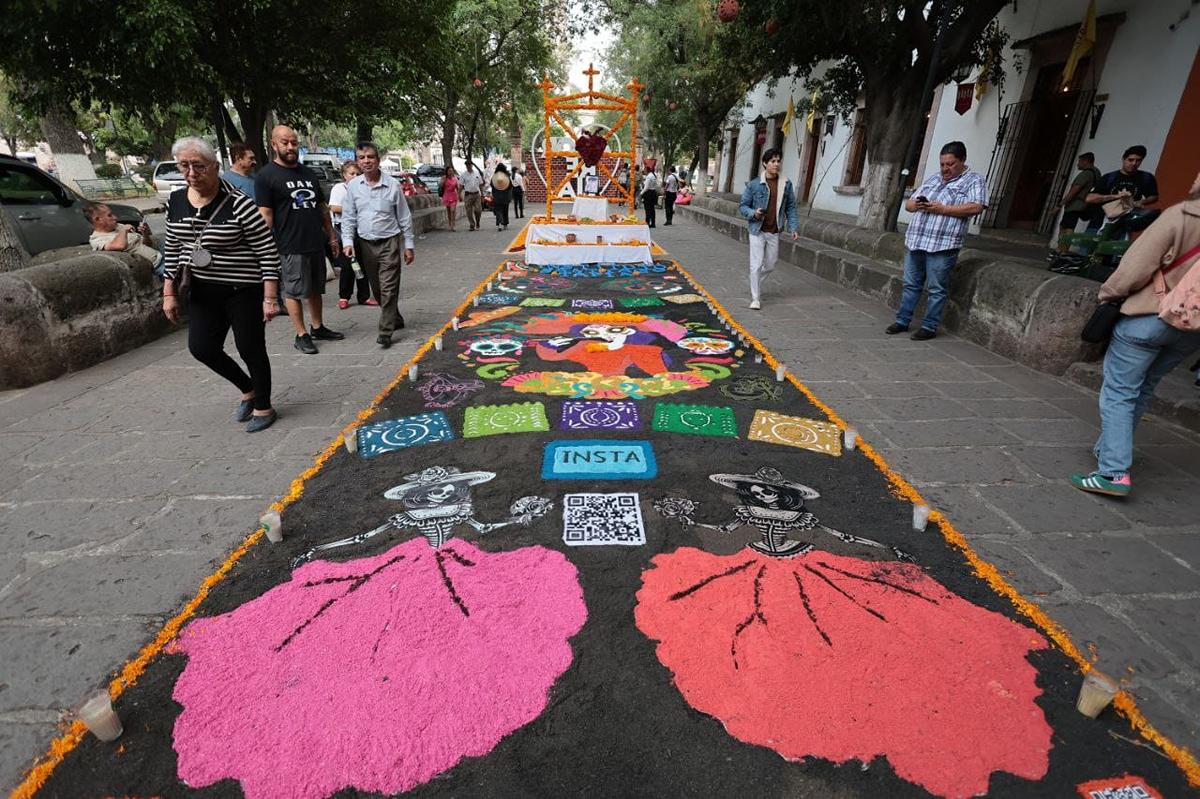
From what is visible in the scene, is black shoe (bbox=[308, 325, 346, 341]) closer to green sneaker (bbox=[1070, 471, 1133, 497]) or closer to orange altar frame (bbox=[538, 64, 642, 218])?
orange altar frame (bbox=[538, 64, 642, 218])

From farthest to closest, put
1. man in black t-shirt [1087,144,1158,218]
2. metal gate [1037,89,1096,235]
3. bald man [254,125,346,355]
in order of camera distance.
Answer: metal gate [1037,89,1096,235] → man in black t-shirt [1087,144,1158,218] → bald man [254,125,346,355]

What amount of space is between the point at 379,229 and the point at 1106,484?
18.1 feet

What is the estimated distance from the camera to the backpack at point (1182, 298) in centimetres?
254

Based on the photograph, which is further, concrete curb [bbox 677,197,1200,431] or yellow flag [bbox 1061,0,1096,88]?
yellow flag [bbox 1061,0,1096,88]

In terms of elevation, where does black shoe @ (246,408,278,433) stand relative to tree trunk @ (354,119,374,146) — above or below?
below

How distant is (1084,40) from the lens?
8398mm

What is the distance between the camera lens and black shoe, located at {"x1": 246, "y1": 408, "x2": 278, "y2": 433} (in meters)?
3.76

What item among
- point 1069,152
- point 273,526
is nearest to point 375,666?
point 273,526

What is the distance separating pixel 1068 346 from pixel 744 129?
81.3 ft

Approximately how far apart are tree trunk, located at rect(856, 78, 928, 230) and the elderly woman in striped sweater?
25.3 feet

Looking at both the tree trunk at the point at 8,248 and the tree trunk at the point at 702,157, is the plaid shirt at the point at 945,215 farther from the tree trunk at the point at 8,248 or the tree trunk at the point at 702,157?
the tree trunk at the point at 702,157

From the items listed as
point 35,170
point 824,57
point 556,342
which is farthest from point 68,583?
point 824,57

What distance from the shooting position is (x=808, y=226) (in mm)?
10312

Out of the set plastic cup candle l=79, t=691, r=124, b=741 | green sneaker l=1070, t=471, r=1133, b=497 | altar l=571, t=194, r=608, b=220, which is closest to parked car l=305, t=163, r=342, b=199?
altar l=571, t=194, r=608, b=220
